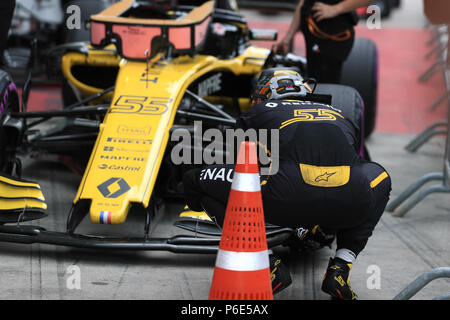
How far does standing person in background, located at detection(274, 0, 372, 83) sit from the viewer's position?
549 centimetres

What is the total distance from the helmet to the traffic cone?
2.78 feet

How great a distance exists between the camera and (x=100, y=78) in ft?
18.4

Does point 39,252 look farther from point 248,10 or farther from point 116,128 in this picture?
point 248,10

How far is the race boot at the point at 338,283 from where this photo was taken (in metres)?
3.44

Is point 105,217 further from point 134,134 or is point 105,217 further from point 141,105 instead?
point 141,105

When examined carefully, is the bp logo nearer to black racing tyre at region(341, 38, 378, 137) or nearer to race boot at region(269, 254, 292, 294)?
race boot at region(269, 254, 292, 294)

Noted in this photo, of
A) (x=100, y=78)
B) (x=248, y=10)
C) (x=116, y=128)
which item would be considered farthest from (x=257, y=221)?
(x=248, y=10)

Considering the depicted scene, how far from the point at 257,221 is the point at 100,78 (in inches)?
110

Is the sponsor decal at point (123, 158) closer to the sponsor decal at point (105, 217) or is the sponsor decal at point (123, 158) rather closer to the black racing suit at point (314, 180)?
the sponsor decal at point (105, 217)

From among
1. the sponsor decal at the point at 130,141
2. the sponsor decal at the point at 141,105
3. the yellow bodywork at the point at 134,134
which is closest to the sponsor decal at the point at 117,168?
the yellow bodywork at the point at 134,134

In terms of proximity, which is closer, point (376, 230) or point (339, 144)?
point (339, 144)

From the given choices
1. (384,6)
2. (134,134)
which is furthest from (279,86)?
(384,6)

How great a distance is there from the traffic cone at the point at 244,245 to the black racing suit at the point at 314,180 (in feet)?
1.06

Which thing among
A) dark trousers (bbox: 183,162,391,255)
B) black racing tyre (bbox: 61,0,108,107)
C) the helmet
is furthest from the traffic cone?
black racing tyre (bbox: 61,0,108,107)
